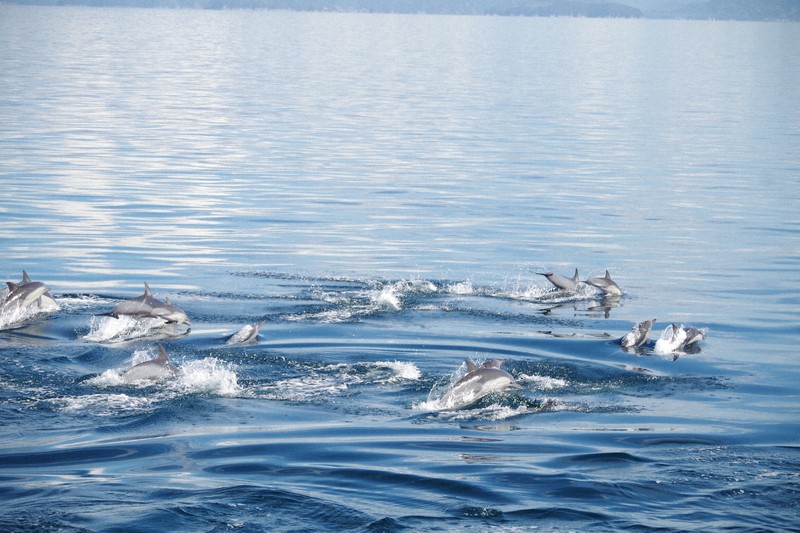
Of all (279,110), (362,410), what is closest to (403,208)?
(362,410)

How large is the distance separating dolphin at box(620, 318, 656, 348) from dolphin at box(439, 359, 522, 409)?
398 centimetres

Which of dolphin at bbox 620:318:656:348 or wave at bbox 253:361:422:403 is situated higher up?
dolphin at bbox 620:318:656:348

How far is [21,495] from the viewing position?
1143 cm

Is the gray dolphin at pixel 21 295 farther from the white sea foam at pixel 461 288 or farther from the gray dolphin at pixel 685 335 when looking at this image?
the gray dolphin at pixel 685 335

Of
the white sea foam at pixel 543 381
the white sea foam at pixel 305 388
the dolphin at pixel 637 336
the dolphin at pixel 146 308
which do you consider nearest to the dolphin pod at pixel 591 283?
the dolphin at pixel 637 336

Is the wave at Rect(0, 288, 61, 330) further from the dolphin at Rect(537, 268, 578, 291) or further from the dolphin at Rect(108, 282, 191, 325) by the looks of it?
the dolphin at Rect(537, 268, 578, 291)

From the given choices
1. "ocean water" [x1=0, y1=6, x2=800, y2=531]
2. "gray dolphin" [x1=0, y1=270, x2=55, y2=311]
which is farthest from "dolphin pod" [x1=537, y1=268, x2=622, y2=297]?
"gray dolphin" [x1=0, y1=270, x2=55, y2=311]

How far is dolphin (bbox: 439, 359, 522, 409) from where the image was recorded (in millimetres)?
14489

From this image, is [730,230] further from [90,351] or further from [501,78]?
[501,78]

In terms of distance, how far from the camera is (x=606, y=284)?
22016 mm

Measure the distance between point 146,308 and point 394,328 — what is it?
3992 mm

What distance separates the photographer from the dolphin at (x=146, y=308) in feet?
59.4

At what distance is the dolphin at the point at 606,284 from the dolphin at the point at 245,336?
7.12m

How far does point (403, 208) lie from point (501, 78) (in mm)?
59939
